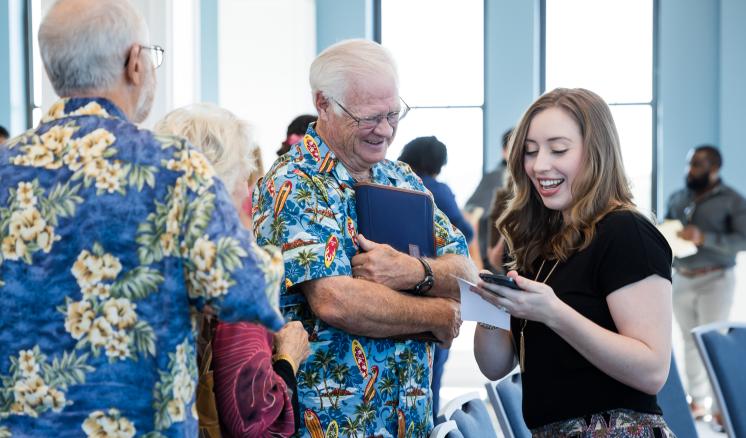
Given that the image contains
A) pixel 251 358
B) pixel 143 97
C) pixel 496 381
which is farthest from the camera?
pixel 496 381

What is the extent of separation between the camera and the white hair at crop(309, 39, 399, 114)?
2193 mm

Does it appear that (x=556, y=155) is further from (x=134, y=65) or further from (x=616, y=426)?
(x=134, y=65)

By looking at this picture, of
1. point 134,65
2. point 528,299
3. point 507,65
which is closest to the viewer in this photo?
point 134,65

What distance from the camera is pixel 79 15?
1.59 metres

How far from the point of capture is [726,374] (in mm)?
2824

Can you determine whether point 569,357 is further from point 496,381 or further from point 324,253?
point 324,253

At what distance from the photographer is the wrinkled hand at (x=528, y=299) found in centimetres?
194

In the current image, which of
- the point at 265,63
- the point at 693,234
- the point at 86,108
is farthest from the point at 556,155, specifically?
the point at 265,63

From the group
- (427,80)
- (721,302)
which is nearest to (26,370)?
(721,302)

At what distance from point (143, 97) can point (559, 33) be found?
9.03 m

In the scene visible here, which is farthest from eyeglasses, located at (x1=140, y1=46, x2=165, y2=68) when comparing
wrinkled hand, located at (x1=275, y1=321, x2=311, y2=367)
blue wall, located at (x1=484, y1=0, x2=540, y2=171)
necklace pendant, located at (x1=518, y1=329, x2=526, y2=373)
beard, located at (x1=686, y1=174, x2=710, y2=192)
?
blue wall, located at (x1=484, y1=0, x2=540, y2=171)

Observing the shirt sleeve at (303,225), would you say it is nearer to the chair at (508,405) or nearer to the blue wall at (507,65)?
the chair at (508,405)

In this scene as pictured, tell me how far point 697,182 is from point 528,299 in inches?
195

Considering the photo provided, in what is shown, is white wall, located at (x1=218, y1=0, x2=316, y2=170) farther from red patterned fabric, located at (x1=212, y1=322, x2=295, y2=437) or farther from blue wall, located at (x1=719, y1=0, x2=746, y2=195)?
red patterned fabric, located at (x1=212, y1=322, x2=295, y2=437)
